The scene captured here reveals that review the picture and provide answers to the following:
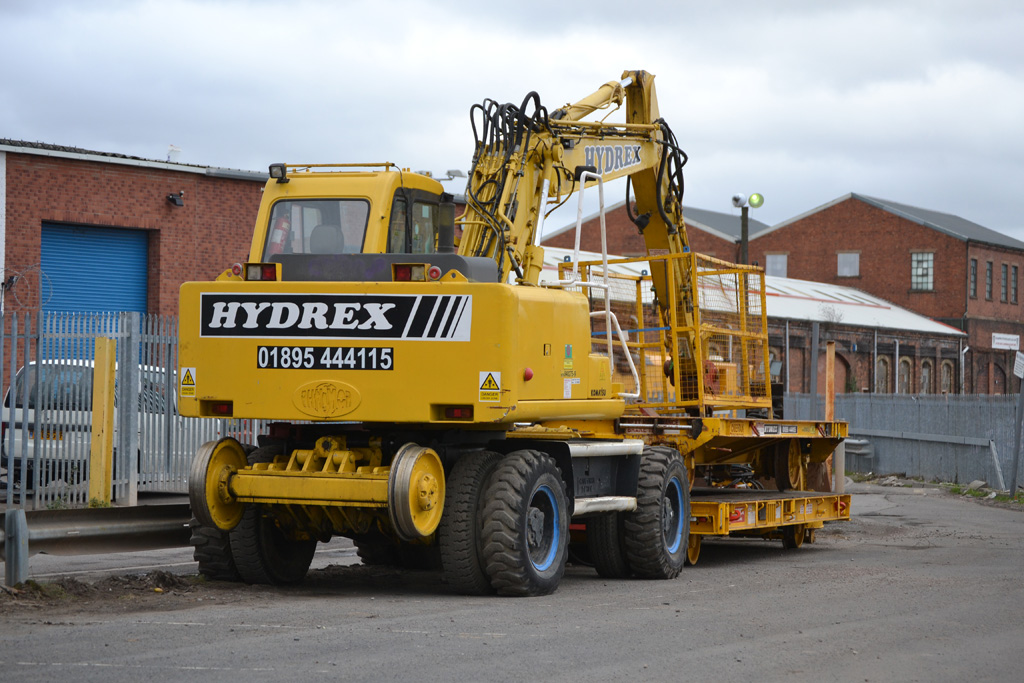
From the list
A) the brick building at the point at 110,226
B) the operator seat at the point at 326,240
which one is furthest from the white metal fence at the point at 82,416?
the brick building at the point at 110,226

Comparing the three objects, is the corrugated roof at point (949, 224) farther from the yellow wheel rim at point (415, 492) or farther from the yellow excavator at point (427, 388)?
the yellow wheel rim at point (415, 492)

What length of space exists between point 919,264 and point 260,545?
57.4m

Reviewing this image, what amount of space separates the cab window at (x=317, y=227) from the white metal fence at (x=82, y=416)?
12.1ft

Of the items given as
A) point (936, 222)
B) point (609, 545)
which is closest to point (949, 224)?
point (936, 222)

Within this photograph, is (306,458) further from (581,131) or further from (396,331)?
(581,131)

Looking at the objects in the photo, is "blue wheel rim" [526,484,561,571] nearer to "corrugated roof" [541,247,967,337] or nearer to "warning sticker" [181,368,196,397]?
"warning sticker" [181,368,196,397]

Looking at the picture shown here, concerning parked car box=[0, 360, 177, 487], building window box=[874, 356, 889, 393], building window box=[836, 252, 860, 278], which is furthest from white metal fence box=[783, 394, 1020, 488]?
building window box=[836, 252, 860, 278]

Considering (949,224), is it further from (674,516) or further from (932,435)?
(674,516)

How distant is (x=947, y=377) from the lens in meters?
60.3

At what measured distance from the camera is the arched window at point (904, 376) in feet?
187

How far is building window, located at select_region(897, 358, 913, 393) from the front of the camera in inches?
2238

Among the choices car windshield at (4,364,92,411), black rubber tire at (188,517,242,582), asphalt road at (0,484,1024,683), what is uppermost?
car windshield at (4,364,92,411)

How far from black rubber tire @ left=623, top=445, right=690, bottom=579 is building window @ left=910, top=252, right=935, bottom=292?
53132 mm

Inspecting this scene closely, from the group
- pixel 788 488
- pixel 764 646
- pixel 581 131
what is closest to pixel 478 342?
pixel 764 646
